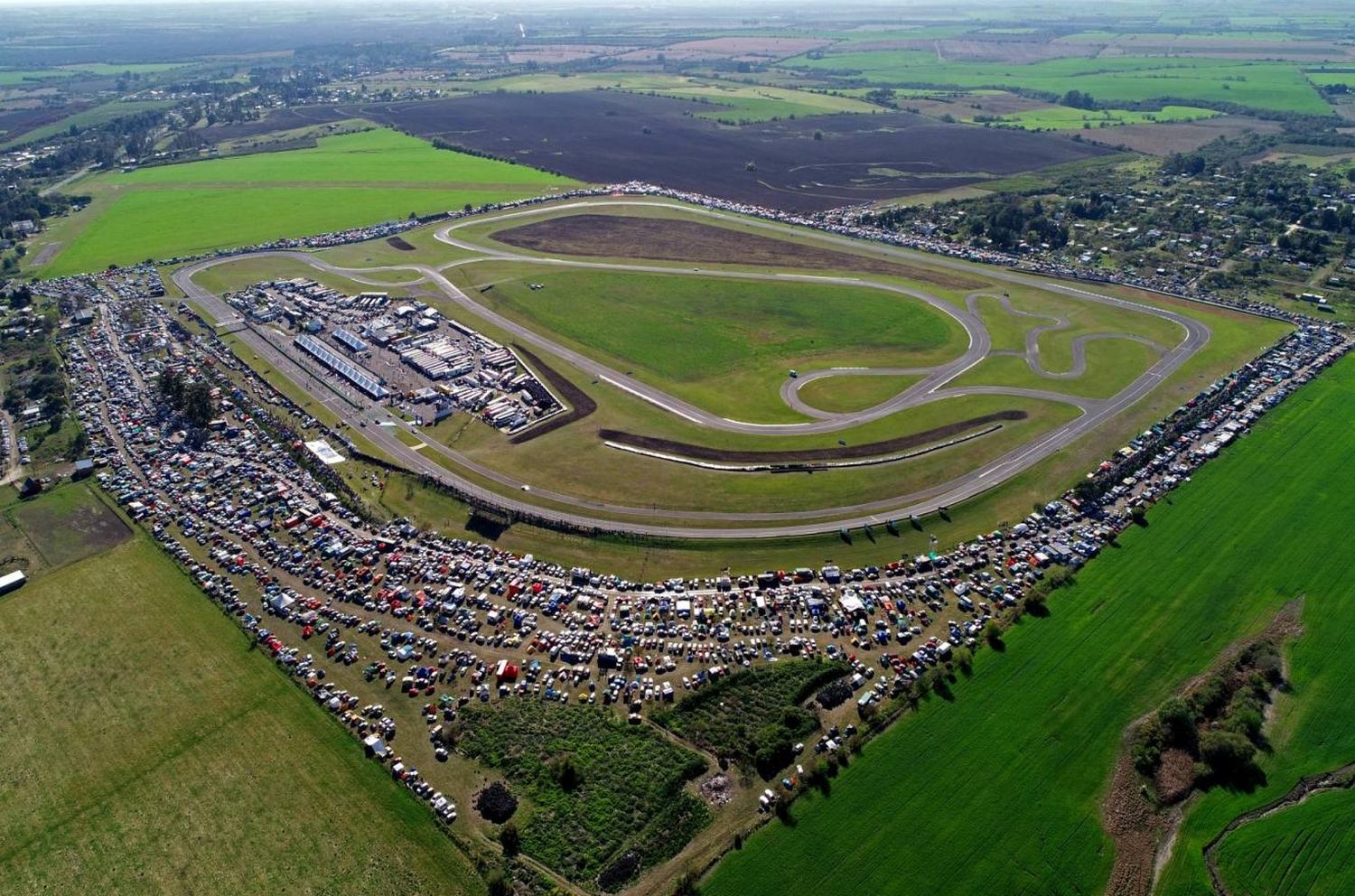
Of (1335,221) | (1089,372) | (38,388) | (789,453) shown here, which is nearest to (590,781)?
(789,453)

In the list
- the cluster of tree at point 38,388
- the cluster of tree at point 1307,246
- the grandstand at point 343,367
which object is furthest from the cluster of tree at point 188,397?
the cluster of tree at point 1307,246

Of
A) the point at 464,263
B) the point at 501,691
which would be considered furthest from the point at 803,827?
the point at 464,263

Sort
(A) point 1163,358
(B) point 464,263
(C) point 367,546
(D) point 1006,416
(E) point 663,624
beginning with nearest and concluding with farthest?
(E) point 663,624 → (C) point 367,546 → (D) point 1006,416 → (A) point 1163,358 → (B) point 464,263

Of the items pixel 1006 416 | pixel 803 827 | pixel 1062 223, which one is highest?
pixel 1062 223

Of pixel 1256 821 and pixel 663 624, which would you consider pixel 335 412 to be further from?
pixel 1256 821

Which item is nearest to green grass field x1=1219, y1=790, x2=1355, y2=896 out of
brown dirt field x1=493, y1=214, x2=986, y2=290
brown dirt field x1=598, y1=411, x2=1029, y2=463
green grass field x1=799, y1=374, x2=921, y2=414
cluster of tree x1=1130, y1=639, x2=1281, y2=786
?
cluster of tree x1=1130, y1=639, x2=1281, y2=786

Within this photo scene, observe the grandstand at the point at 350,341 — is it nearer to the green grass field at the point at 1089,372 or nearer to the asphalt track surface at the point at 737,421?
the asphalt track surface at the point at 737,421
